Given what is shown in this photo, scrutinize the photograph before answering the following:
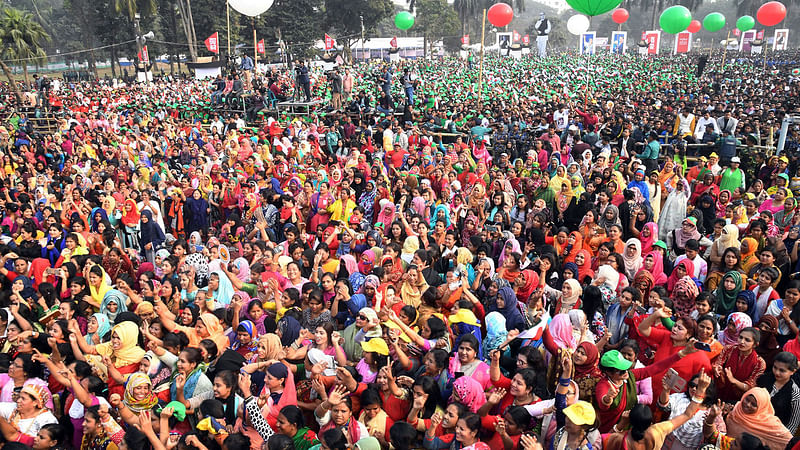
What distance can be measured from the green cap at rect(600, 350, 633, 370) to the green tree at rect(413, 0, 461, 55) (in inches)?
2092

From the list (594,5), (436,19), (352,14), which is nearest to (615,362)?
(594,5)

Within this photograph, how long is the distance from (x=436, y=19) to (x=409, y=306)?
5398 centimetres

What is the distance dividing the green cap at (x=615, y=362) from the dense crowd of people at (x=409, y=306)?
1cm

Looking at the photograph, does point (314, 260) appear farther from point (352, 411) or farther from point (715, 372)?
point (715, 372)

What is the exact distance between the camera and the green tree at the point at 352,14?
3928 cm

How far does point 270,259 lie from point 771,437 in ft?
11.9

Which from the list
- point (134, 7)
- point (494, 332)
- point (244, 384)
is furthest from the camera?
point (134, 7)

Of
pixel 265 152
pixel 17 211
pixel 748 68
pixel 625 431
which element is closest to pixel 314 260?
pixel 625 431

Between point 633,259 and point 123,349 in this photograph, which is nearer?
point 123,349

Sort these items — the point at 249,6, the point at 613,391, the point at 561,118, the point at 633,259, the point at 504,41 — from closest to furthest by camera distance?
the point at 613,391, the point at 633,259, the point at 561,118, the point at 249,6, the point at 504,41

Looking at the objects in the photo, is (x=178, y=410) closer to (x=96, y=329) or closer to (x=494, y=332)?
(x=96, y=329)

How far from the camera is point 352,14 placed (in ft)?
130

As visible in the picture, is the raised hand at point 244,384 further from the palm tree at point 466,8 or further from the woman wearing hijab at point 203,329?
the palm tree at point 466,8

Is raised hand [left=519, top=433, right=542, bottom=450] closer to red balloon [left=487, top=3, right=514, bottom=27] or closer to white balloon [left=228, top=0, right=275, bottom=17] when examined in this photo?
white balloon [left=228, top=0, right=275, bottom=17]
